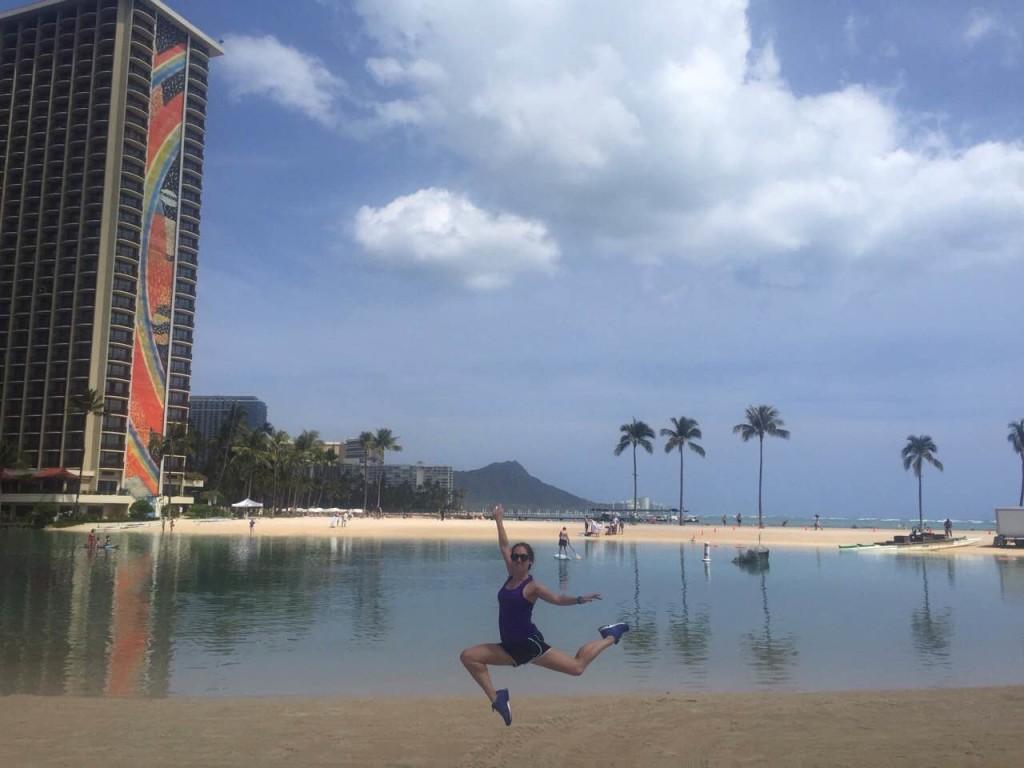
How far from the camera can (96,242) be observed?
10794cm

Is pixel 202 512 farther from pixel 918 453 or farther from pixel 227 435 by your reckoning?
pixel 918 453

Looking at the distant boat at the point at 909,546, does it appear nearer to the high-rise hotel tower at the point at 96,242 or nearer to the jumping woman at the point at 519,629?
the jumping woman at the point at 519,629

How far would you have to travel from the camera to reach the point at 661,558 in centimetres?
5012

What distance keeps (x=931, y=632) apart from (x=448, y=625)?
13.1 m

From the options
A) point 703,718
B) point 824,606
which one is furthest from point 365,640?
point 824,606

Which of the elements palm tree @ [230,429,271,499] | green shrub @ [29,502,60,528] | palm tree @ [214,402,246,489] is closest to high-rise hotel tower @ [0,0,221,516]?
palm tree @ [230,429,271,499]

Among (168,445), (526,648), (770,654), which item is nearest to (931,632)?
(770,654)

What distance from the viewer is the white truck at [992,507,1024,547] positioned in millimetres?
61162

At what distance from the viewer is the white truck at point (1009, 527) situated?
61162mm

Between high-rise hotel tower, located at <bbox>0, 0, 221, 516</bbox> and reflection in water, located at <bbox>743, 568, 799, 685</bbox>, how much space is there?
3723 inches

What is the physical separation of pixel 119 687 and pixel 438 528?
69772 mm

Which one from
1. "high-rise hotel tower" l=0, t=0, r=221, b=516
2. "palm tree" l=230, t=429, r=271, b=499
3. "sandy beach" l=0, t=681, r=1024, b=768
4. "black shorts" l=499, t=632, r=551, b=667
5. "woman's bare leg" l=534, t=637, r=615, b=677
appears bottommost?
"sandy beach" l=0, t=681, r=1024, b=768

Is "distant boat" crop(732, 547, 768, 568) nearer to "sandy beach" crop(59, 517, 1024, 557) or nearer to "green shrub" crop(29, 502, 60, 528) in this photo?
"sandy beach" crop(59, 517, 1024, 557)

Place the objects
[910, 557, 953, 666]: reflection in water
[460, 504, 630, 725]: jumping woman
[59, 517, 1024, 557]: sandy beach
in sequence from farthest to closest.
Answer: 1. [59, 517, 1024, 557]: sandy beach
2. [910, 557, 953, 666]: reflection in water
3. [460, 504, 630, 725]: jumping woman
